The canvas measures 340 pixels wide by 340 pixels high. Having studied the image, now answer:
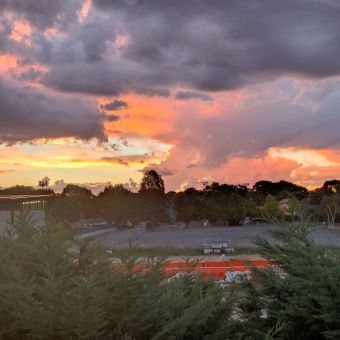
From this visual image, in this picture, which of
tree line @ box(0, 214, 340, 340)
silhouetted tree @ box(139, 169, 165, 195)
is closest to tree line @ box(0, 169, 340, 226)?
silhouetted tree @ box(139, 169, 165, 195)

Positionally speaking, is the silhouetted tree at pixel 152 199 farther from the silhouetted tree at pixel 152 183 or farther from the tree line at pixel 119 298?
the tree line at pixel 119 298

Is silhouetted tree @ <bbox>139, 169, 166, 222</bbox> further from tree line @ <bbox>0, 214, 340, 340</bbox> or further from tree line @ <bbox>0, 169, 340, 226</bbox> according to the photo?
tree line @ <bbox>0, 214, 340, 340</bbox>

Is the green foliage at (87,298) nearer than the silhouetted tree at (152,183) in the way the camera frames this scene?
Yes

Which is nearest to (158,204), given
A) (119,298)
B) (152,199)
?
(152,199)

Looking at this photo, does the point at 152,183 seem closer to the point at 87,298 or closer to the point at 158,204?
the point at 158,204

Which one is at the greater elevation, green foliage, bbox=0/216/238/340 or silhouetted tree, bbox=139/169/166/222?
silhouetted tree, bbox=139/169/166/222

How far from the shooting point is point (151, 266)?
5473 mm

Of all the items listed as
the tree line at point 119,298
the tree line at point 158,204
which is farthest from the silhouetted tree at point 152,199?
the tree line at point 119,298

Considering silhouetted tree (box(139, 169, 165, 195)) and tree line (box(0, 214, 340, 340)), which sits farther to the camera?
silhouetted tree (box(139, 169, 165, 195))

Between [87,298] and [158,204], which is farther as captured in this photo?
[158,204]

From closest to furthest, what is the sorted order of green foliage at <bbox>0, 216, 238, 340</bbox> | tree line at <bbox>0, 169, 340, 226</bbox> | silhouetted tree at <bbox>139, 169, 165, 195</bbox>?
1. green foliage at <bbox>0, 216, 238, 340</bbox>
2. tree line at <bbox>0, 169, 340, 226</bbox>
3. silhouetted tree at <bbox>139, 169, 165, 195</bbox>

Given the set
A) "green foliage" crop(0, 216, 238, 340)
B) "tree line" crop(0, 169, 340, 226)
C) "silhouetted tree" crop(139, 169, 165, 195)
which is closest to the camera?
"green foliage" crop(0, 216, 238, 340)

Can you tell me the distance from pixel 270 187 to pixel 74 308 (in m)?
145

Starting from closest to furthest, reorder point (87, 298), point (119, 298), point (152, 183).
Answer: point (87, 298), point (119, 298), point (152, 183)
